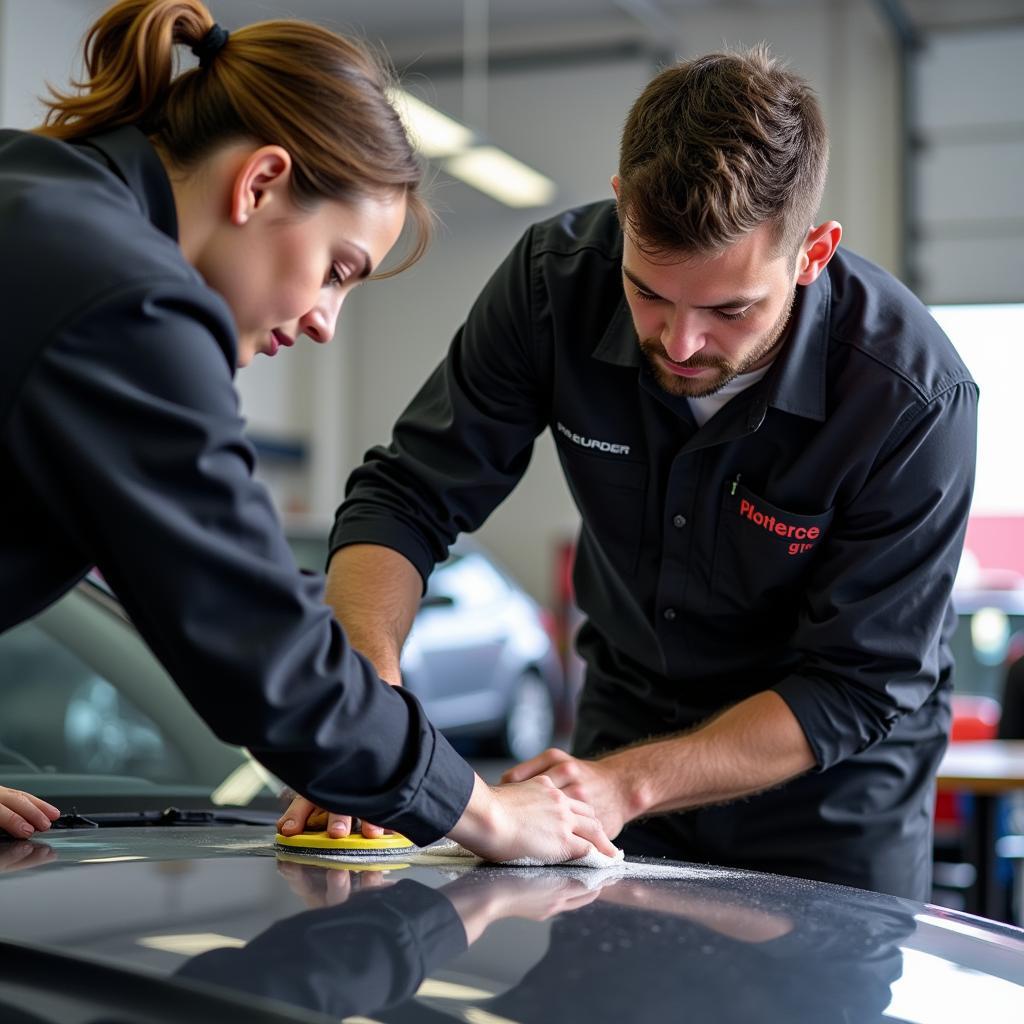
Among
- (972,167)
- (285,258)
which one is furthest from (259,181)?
(972,167)

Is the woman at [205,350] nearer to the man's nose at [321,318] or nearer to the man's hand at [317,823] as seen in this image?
the man's nose at [321,318]

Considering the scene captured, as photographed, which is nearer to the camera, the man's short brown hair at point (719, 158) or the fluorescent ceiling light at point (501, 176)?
the man's short brown hair at point (719, 158)

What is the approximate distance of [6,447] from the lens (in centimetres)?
94

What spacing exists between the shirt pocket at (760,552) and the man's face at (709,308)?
0.19 meters

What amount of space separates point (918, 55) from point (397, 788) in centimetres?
922

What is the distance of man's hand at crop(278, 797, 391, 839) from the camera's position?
1298 mm

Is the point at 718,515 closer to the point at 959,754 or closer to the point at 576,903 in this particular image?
the point at 576,903

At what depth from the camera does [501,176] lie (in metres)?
8.47

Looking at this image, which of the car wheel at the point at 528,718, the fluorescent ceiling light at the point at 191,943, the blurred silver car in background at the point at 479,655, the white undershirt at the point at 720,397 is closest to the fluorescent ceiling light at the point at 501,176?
the blurred silver car in background at the point at 479,655

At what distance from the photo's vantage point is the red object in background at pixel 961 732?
167 inches

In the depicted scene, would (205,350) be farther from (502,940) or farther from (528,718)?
(528,718)

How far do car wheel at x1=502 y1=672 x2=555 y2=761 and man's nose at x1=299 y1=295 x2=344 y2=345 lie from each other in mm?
6150

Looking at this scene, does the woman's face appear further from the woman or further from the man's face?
the man's face

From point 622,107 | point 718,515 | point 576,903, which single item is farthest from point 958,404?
point 622,107
